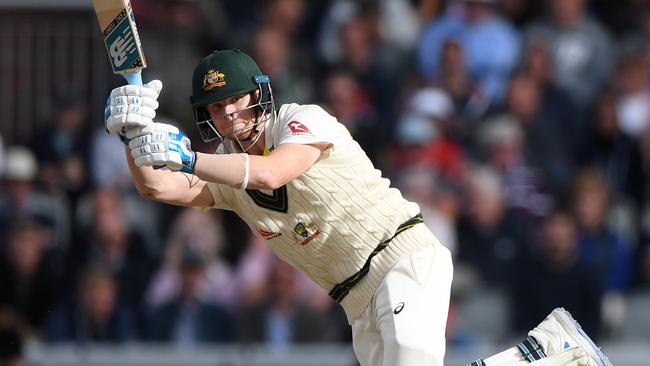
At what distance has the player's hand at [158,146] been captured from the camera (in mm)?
5262

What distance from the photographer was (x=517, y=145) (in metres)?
10.7

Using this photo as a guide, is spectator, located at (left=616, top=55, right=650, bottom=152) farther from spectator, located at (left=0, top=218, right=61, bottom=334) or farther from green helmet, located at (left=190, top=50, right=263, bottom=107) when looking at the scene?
green helmet, located at (left=190, top=50, right=263, bottom=107)

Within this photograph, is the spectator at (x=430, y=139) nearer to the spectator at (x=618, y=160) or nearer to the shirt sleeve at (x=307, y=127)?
the spectator at (x=618, y=160)

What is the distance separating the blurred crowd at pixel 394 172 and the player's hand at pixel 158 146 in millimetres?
5023

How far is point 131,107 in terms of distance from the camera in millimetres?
5324

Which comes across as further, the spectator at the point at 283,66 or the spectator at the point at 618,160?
the spectator at the point at 283,66

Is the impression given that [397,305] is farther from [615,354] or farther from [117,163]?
[117,163]

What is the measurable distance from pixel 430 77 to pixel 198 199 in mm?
5168

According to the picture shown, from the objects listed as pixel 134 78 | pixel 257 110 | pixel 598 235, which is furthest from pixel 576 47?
pixel 134 78

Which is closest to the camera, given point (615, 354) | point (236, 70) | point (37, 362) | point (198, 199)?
point (236, 70)

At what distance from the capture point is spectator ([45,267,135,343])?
10578 mm

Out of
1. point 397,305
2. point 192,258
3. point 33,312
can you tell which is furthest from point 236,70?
point 33,312

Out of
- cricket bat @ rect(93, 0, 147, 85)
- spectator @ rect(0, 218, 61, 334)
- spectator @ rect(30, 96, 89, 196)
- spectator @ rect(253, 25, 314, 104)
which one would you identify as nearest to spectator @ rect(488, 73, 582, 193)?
spectator @ rect(253, 25, 314, 104)

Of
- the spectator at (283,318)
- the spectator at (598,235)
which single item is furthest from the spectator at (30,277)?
the spectator at (598,235)
